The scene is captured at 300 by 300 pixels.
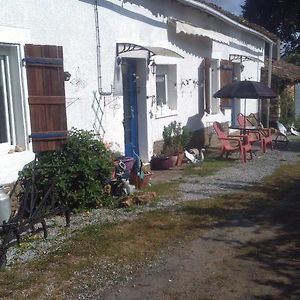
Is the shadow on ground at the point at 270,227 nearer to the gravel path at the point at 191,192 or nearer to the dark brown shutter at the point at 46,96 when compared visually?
the gravel path at the point at 191,192

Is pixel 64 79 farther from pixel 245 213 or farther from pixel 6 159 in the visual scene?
pixel 245 213

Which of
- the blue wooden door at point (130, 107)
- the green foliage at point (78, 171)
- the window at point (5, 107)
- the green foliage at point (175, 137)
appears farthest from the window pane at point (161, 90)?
the window at point (5, 107)

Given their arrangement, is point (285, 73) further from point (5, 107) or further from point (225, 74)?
point (5, 107)

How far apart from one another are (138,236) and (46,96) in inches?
92.2

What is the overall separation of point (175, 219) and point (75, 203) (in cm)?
140

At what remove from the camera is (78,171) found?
245 inches

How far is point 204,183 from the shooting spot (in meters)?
8.34

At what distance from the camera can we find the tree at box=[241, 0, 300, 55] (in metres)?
27.5

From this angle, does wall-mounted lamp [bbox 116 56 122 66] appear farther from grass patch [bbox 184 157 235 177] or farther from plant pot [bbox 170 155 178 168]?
grass patch [bbox 184 157 235 177]

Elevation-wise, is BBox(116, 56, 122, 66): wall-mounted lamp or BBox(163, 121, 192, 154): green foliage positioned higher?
BBox(116, 56, 122, 66): wall-mounted lamp

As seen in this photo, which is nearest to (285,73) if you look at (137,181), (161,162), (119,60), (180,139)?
(180,139)

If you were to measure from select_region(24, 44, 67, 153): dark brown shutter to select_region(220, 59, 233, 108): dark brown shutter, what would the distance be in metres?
7.63

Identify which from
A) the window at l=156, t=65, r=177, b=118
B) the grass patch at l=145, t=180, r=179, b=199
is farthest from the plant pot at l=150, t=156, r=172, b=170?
the grass patch at l=145, t=180, r=179, b=199

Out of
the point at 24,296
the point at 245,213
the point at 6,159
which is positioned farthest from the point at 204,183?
the point at 24,296
